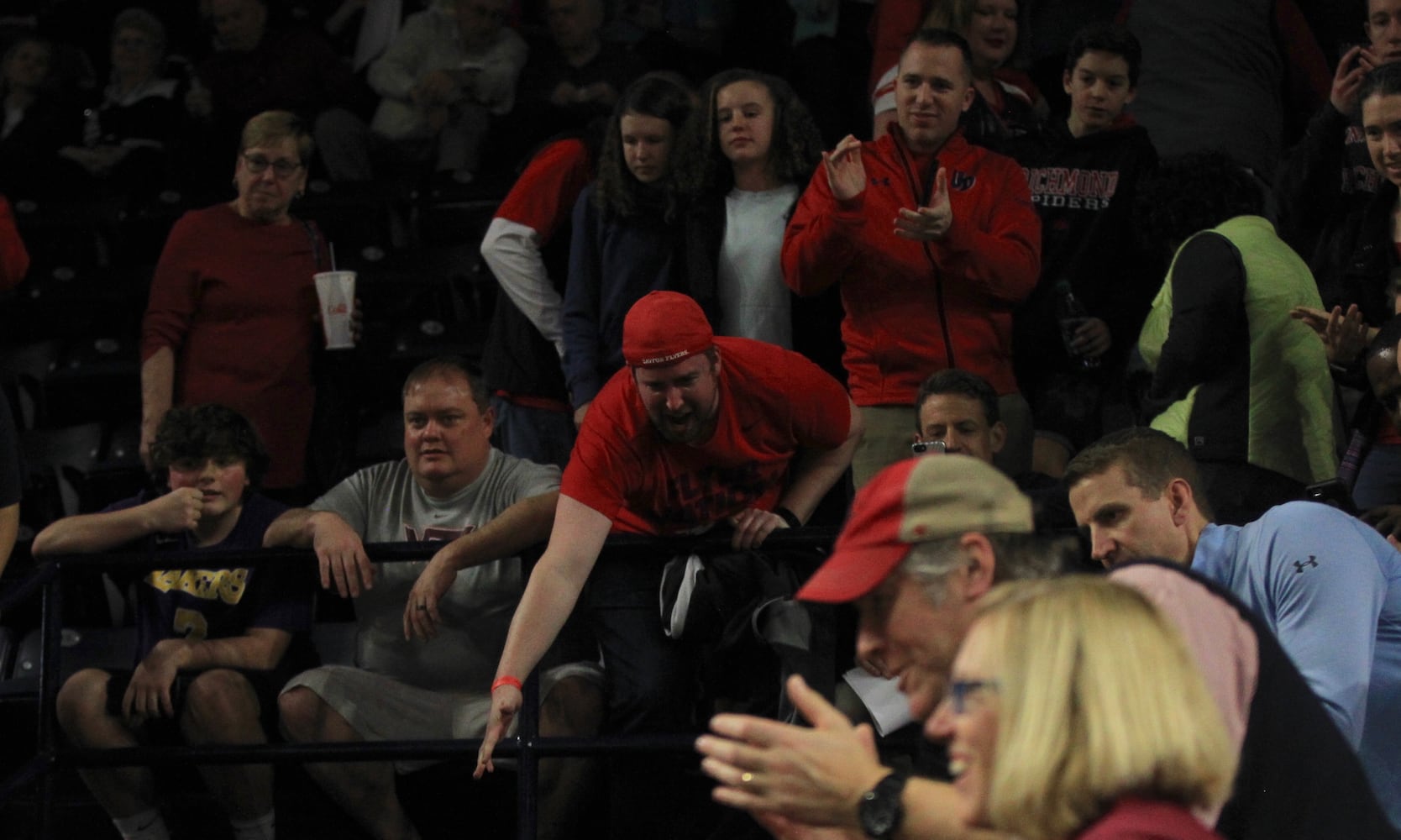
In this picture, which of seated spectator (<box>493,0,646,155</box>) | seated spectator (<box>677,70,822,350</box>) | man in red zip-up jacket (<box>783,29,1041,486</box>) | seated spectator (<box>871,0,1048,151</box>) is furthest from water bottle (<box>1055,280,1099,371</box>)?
seated spectator (<box>493,0,646,155</box>)

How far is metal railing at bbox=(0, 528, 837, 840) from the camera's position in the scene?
3990 mm

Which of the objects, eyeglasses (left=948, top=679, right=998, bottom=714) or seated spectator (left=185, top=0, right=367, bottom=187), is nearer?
eyeglasses (left=948, top=679, right=998, bottom=714)

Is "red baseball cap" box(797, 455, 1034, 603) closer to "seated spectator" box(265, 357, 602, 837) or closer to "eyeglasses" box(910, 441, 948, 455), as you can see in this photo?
"seated spectator" box(265, 357, 602, 837)

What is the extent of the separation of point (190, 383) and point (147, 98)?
7.79 ft

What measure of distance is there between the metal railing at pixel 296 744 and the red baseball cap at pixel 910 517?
152cm

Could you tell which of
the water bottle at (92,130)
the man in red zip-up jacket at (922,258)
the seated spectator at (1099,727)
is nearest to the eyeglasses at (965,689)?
the seated spectator at (1099,727)

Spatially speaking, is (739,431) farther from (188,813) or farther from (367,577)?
(188,813)

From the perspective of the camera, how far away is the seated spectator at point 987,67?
18.6 ft

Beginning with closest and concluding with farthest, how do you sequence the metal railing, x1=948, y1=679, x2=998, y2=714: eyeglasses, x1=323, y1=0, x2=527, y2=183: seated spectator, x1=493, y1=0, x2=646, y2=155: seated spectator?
x1=948, y1=679, x2=998, y2=714: eyeglasses
the metal railing
x1=493, y1=0, x2=646, y2=155: seated spectator
x1=323, y1=0, x2=527, y2=183: seated spectator

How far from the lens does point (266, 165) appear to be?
5.67 m

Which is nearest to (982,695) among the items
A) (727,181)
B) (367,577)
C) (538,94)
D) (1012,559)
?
(1012,559)

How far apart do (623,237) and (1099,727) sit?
3493 mm

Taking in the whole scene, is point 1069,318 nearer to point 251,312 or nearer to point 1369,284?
point 1369,284

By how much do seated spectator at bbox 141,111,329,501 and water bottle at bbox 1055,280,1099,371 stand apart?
2.32m
